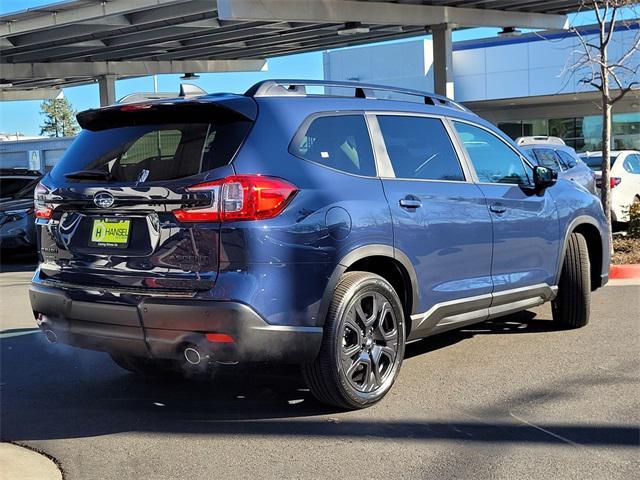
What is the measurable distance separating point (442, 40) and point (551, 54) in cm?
1268

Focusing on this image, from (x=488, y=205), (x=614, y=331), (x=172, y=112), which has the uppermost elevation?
(x=172, y=112)

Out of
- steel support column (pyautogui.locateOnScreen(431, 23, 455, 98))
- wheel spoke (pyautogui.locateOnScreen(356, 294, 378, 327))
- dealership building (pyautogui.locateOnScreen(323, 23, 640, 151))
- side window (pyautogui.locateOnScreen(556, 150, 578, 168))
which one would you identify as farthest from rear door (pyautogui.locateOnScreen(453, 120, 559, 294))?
dealership building (pyautogui.locateOnScreen(323, 23, 640, 151))

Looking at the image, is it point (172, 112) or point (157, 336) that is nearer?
point (157, 336)

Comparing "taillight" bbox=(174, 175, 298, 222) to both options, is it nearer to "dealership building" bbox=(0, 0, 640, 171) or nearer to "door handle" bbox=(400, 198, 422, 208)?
"door handle" bbox=(400, 198, 422, 208)

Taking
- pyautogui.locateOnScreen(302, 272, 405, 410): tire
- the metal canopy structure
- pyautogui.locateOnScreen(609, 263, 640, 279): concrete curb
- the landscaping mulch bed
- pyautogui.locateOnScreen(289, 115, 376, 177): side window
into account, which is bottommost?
pyautogui.locateOnScreen(609, 263, 640, 279): concrete curb

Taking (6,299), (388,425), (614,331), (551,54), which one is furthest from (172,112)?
(551,54)

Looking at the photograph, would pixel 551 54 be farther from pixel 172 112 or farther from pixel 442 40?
pixel 172 112

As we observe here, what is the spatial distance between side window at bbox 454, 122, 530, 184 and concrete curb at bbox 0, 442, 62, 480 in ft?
11.6

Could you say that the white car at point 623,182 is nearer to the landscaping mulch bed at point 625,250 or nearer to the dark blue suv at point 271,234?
the landscaping mulch bed at point 625,250

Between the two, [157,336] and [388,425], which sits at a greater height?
[157,336]

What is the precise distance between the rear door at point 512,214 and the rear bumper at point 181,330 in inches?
80.0

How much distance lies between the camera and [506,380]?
527 cm

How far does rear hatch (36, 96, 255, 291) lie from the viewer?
4082 millimetres

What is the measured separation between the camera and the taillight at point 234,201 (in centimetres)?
402
